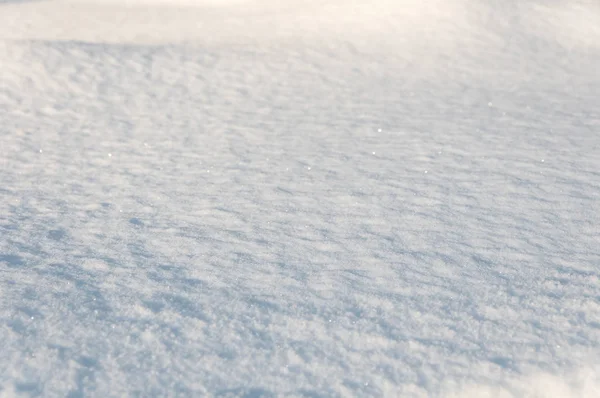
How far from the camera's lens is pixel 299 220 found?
13.2 ft

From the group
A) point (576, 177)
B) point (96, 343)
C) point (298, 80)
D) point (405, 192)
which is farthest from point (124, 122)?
point (576, 177)

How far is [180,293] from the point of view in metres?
3.27

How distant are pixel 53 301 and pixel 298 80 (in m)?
4.70

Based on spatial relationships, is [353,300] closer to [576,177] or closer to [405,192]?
[405,192]

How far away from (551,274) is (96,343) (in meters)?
2.35

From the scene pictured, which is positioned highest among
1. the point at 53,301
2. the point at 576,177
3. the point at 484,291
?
the point at 576,177

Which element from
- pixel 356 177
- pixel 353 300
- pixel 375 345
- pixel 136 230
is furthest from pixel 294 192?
pixel 375 345

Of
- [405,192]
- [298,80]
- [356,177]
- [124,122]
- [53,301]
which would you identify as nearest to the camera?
[53,301]

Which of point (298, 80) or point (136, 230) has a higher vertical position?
point (298, 80)

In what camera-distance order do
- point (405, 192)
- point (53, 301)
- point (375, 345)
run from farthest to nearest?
1. point (405, 192)
2. point (53, 301)
3. point (375, 345)

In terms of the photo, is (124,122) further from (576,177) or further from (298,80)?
(576,177)

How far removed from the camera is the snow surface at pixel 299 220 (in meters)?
2.76

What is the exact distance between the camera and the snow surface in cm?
276

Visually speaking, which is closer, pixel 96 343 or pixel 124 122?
pixel 96 343
